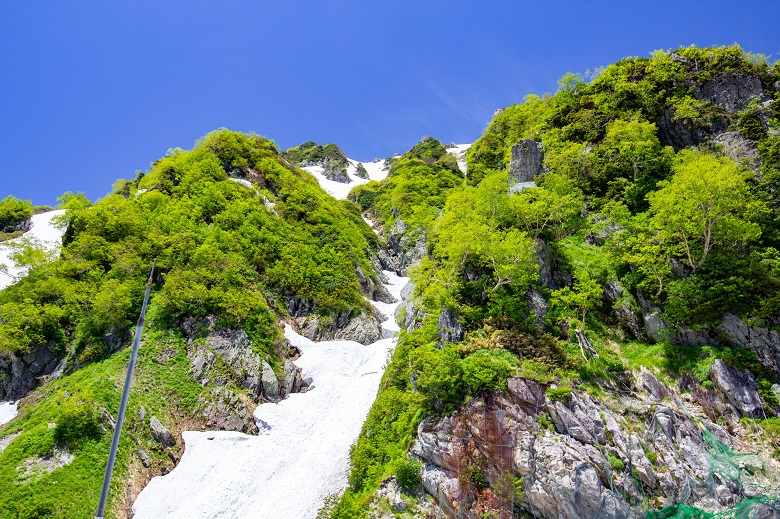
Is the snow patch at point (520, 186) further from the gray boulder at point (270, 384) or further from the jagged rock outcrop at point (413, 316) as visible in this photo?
the gray boulder at point (270, 384)

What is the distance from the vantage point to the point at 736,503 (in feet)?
58.1

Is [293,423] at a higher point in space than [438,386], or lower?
lower

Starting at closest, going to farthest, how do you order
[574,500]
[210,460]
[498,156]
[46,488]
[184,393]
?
[574,500] → [46,488] → [210,460] → [184,393] → [498,156]

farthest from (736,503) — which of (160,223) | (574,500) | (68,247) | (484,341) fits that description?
(68,247)

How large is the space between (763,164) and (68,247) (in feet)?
196

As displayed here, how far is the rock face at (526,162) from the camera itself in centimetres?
4250

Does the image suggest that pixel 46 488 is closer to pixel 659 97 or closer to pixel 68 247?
pixel 68 247

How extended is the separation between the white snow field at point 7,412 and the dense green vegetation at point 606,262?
2484 centimetres

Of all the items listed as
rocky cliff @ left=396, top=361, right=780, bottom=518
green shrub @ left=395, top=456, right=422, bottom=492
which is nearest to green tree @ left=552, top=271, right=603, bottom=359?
rocky cliff @ left=396, top=361, right=780, bottom=518

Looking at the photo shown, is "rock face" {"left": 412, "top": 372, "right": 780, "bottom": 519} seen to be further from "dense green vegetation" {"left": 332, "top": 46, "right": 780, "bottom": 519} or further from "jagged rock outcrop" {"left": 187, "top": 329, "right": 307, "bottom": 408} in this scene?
"jagged rock outcrop" {"left": 187, "top": 329, "right": 307, "bottom": 408}

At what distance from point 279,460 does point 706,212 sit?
32.6m

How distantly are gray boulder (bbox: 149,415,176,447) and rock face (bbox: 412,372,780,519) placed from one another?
56.6 ft

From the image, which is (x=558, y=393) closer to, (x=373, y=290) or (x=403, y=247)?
(x=373, y=290)

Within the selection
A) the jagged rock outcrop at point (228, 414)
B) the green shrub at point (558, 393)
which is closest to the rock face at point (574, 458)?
the green shrub at point (558, 393)
